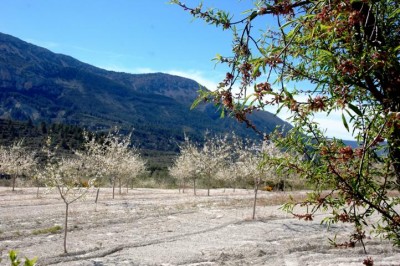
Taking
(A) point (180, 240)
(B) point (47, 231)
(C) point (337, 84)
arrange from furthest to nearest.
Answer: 1. (B) point (47, 231)
2. (A) point (180, 240)
3. (C) point (337, 84)

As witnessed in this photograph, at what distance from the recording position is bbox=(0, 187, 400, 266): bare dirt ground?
10.2 m

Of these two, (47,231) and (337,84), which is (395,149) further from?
(47,231)

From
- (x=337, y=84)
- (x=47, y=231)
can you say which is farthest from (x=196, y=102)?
(x=47, y=231)

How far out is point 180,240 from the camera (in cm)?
1301

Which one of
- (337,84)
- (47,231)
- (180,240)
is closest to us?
(337,84)

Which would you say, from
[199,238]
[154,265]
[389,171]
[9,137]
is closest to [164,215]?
[199,238]

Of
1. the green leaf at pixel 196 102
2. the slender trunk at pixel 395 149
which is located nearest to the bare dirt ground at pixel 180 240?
the slender trunk at pixel 395 149

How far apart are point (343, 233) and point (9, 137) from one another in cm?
7369

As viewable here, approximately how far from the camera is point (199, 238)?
13.3 meters

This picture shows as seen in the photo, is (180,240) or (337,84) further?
(180,240)

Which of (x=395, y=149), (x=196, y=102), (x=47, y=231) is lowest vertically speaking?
(x=47, y=231)

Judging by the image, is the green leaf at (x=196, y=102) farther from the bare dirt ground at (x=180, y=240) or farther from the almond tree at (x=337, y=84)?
the bare dirt ground at (x=180, y=240)

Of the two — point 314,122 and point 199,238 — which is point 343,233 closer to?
point 199,238

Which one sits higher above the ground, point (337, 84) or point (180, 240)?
point (337, 84)
